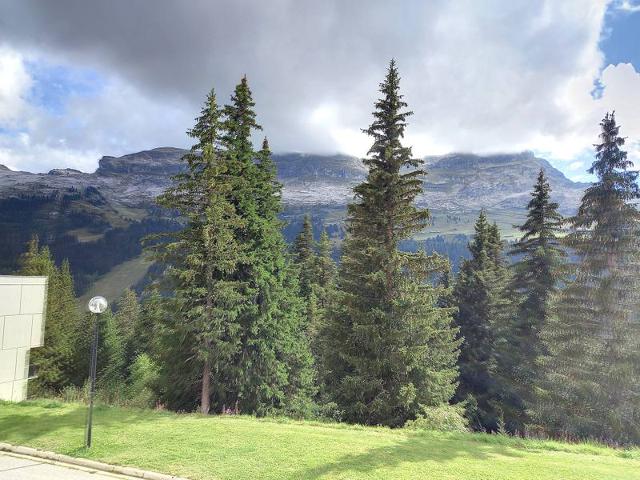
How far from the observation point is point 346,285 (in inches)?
781

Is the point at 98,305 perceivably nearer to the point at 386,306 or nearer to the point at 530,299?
the point at 386,306

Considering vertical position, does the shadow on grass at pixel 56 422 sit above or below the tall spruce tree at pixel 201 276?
below

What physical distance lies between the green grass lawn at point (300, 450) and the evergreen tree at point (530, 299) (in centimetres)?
1525

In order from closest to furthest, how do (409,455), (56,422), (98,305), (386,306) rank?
(409,455) < (98,305) < (56,422) < (386,306)

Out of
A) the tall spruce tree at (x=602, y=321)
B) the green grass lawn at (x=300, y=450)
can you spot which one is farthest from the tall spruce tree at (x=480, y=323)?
the green grass lawn at (x=300, y=450)

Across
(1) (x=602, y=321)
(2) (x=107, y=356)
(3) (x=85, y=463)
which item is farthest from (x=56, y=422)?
(2) (x=107, y=356)

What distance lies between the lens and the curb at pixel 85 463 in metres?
8.95

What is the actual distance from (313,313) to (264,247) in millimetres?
19592

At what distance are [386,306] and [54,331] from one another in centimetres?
4472

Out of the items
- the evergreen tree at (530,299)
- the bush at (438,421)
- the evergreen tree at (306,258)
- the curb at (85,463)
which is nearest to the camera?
the curb at (85,463)

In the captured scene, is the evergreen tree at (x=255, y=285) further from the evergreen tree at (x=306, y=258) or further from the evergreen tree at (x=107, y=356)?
the evergreen tree at (x=107, y=356)

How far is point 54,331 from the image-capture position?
46344 millimetres

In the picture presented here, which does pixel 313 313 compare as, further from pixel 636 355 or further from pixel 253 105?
pixel 636 355

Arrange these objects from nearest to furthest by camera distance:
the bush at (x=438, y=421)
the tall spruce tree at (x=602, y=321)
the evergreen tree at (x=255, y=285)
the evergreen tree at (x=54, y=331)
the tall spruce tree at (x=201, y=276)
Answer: the bush at (x=438, y=421) → the tall spruce tree at (x=602, y=321) → the tall spruce tree at (x=201, y=276) → the evergreen tree at (x=255, y=285) → the evergreen tree at (x=54, y=331)
